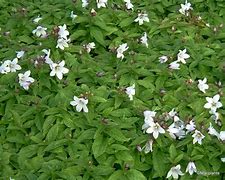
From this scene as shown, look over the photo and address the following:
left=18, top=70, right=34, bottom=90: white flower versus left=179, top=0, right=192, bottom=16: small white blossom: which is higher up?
left=18, top=70, right=34, bottom=90: white flower

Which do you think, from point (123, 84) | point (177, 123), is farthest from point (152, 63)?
point (177, 123)

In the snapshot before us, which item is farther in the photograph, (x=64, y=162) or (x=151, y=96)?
(x=151, y=96)

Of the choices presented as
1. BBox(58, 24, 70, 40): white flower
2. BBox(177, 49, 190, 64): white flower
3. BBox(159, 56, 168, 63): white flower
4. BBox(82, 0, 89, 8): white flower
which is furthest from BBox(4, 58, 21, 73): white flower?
BBox(177, 49, 190, 64): white flower

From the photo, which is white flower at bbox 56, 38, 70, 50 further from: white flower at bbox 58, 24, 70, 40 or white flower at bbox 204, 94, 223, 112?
white flower at bbox 204, 94, 223, 112

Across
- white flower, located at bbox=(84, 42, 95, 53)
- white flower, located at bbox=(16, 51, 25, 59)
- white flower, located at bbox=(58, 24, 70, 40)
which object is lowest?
white flower, located at bbox=(84, 42, 95, 53)

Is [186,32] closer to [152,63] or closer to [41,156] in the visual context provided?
[152,63]

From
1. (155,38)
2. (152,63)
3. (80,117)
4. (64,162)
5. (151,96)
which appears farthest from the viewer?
(155,38)
